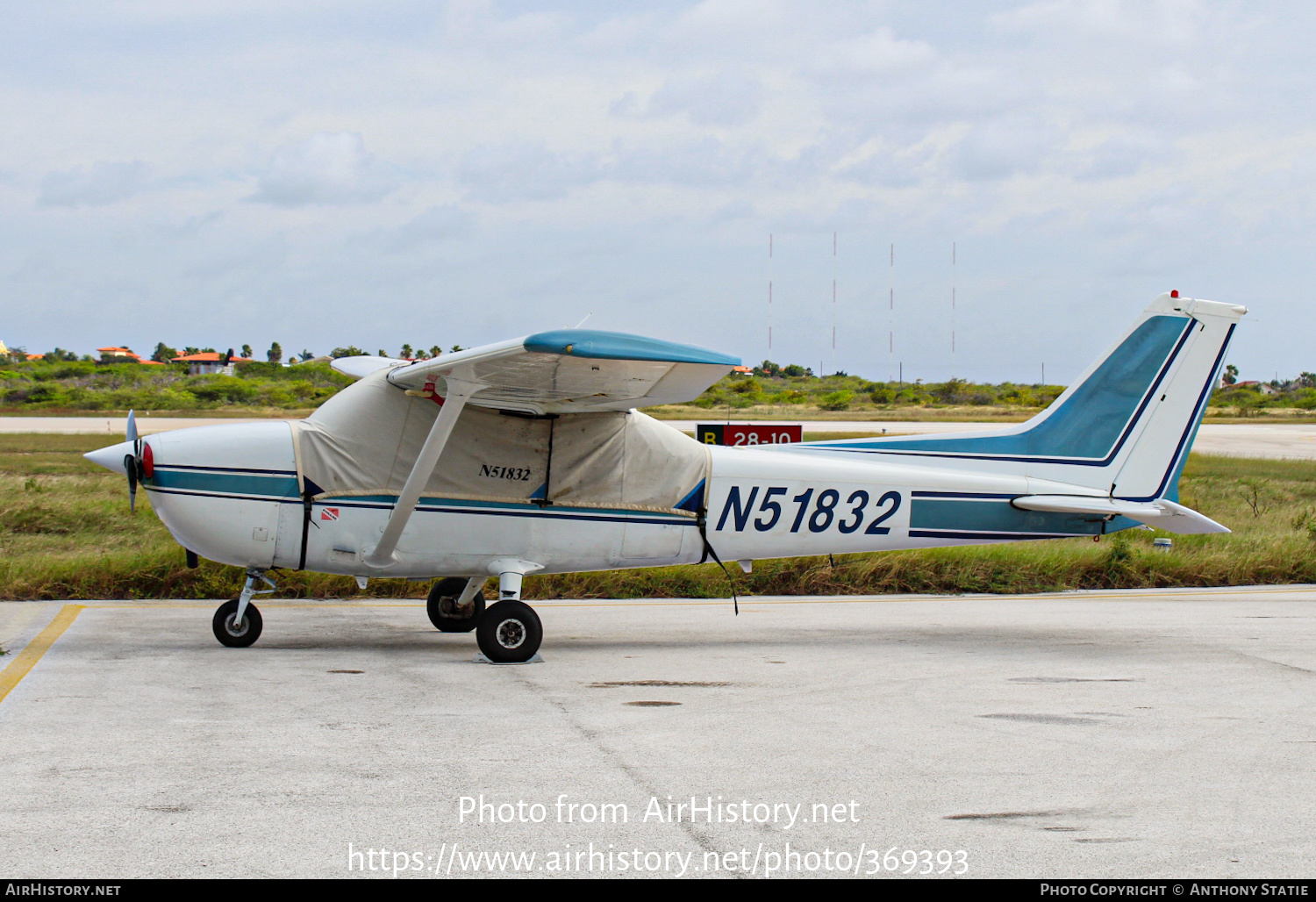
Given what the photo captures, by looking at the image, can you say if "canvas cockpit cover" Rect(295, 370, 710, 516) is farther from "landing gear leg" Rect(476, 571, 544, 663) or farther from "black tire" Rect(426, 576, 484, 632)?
"black tire" Rect(426, 576, 484, 632)

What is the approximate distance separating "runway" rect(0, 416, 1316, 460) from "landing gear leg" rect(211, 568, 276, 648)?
26.9m

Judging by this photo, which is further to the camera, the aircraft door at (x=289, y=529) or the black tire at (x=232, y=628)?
the black tire at (x=232, y=628)

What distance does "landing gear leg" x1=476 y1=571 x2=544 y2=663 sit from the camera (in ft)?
26.9

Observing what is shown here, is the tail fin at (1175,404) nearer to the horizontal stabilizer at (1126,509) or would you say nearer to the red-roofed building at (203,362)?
the horizontal stabilizer at (1126,509)

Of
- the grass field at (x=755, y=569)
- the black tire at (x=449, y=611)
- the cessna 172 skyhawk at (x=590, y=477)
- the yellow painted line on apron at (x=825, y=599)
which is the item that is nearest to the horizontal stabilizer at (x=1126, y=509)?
the cessna 172 skyhawk at (x=590, y=477)

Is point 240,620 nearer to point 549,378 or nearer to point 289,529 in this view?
point 289,529

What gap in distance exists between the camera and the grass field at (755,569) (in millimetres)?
11703

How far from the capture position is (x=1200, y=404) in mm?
10203

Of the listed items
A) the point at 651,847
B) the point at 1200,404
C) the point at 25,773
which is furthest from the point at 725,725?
the point at 1200,404

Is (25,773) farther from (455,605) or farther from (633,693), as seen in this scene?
(455,605)

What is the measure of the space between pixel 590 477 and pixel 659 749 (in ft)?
11.7

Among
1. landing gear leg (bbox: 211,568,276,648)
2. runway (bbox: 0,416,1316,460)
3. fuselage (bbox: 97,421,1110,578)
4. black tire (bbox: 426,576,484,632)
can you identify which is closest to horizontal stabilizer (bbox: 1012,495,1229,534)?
fuselage (bbox: 97,421,1110,578)

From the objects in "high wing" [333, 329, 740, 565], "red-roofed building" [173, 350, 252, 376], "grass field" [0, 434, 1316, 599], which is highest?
"red-roofed building" [173, 350, 252, 376]

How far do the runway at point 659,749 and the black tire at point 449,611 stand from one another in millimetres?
228
